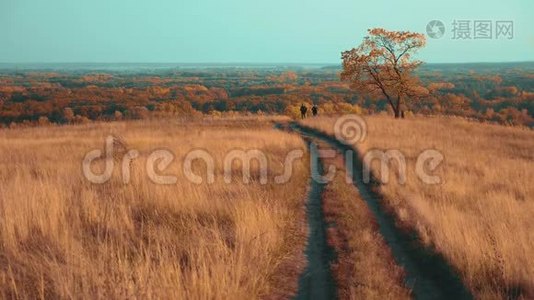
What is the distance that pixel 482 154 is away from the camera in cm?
1897

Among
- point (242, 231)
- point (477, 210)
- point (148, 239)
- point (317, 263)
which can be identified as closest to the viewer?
point (317, 263)

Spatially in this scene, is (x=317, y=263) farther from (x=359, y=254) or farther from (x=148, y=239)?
(x=148, y=239)

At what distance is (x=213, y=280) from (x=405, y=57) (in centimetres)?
3630

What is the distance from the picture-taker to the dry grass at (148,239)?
193 inches

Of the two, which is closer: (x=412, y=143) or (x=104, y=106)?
(x=412, y=143)

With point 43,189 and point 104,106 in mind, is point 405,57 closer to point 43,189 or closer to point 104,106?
point 43,189

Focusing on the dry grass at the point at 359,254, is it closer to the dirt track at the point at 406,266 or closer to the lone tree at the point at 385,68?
the dirt track at the point at 406,266

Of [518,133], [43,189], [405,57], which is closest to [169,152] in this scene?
[43,189]

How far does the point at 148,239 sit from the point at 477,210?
6.56 meters

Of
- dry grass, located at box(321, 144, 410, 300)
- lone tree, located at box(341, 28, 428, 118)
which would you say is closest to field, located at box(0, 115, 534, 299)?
dry grass, located at box(321, 144, 410, 300)

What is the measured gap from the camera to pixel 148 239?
22.4 ft

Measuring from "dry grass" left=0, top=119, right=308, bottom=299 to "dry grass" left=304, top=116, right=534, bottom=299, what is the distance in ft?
7.16

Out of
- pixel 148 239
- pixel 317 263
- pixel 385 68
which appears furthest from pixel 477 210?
pixel 385 68

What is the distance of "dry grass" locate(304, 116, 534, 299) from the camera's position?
600cm
